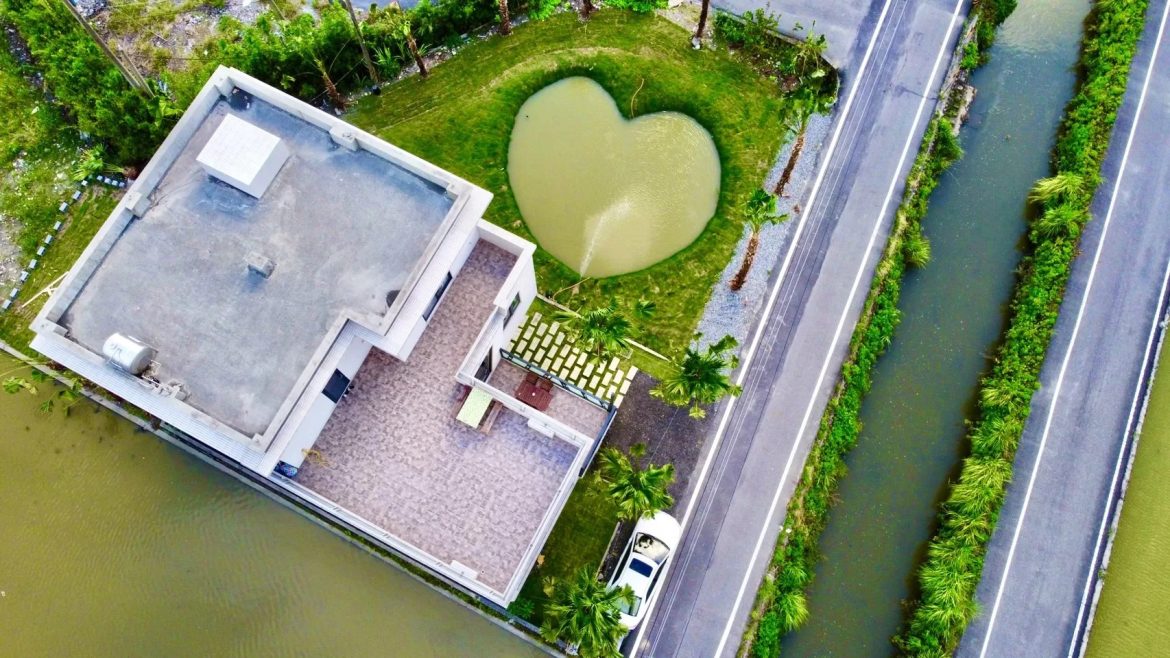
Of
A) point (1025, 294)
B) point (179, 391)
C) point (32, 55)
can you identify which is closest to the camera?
point (179, 391)

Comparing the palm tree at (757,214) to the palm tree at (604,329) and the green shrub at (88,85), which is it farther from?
the green shrub at (88,85)

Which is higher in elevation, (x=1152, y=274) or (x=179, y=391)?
(x=1152, y=274)

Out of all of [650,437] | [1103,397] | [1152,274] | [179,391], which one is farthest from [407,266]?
[1152,274]

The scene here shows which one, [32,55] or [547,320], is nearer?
[547,320]

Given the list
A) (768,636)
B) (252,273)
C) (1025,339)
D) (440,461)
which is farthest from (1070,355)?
(252,273)

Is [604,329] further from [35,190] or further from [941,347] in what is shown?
[35,190]

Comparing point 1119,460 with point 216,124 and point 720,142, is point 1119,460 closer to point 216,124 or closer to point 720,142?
point 720,142
